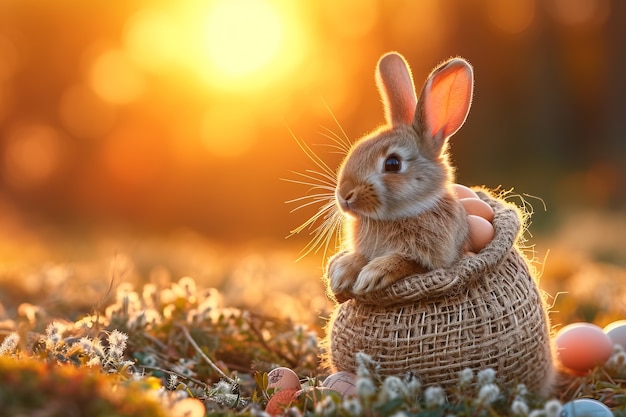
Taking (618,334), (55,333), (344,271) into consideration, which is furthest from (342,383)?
(618,334)

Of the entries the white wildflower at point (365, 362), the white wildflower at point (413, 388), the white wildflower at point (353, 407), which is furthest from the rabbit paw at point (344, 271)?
the white wildflower at point (353, 407)

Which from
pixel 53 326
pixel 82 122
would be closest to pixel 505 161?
pixel 82 122

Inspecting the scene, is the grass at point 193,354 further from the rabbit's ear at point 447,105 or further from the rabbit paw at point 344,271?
the rabbit's ear at point 447,105

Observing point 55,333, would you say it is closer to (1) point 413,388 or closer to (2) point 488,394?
(1) point 413,388

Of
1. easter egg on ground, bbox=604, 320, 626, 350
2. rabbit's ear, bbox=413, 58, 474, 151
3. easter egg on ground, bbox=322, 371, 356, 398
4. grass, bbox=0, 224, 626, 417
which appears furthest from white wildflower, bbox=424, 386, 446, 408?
easter egg on ground, bbox=604, 320, 626, 350

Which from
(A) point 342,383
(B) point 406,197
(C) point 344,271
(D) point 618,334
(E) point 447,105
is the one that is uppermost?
(E) point 447,105

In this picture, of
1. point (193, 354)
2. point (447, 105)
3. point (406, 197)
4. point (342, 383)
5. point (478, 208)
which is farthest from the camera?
→ point (193, 354)

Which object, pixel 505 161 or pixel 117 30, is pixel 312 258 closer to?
pixel 117 30
